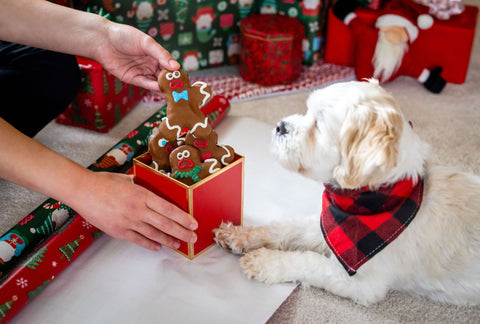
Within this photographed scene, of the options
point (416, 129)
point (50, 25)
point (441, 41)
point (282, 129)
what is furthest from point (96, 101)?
point (441, 41)

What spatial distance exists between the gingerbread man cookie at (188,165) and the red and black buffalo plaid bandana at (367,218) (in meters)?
0.32

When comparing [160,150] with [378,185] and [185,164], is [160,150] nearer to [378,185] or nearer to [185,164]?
[185,164]

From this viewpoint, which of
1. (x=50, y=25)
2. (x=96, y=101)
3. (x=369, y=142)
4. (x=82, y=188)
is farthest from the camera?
(x=96, y=101)

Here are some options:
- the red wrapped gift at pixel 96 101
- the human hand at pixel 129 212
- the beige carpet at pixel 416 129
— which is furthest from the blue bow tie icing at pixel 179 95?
the red wrapped gift at pixel 96 101

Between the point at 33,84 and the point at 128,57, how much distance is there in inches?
14.9

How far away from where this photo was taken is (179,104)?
118 cm

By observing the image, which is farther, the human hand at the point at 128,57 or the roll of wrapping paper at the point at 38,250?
the human hand at the point at 128,57

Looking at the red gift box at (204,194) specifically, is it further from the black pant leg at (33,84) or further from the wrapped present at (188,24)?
the wrapped present at (188,24)

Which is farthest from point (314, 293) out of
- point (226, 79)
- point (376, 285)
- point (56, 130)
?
point (226, 79)

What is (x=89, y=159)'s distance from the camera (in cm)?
175

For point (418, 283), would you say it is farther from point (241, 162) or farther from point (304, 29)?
point (304, 29)

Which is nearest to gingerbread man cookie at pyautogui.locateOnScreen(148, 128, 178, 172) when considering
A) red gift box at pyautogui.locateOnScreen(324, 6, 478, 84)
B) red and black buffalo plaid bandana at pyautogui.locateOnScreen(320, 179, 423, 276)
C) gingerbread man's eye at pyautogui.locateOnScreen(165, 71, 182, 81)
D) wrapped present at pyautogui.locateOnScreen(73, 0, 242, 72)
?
gingerbread man's eye at pyautogui.locateOnScreen(165, 71, 182, 81)

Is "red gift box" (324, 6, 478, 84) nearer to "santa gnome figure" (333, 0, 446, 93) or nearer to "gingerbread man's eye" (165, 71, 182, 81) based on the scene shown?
"santa gnome figure" (333, 0, 446, 93)

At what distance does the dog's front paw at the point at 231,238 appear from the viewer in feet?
4.27
